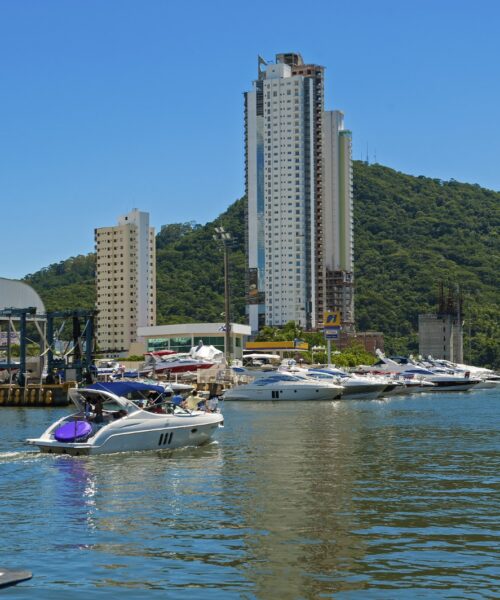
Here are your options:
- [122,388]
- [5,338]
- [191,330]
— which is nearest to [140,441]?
[122,388]

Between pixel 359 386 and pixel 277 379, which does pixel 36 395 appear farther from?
pixel 359 386

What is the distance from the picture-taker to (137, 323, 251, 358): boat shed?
16712cm

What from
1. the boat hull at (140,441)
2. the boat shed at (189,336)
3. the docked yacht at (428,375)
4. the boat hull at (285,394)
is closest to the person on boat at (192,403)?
the boat hull at (140,441)

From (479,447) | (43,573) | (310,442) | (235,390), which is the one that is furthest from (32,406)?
(43,573)

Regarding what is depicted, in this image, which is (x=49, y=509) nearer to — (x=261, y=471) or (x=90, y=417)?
(x=261, y=471)

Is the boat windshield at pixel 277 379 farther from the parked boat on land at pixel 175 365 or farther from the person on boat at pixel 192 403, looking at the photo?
the person on boat at pixel 192 403

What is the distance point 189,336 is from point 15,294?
56146mm

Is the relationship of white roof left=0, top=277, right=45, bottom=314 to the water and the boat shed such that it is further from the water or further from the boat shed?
the water

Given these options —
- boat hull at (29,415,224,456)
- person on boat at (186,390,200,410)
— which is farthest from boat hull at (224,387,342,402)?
boat hull at (29,415,224,456)

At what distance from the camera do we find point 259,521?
24.2 metres

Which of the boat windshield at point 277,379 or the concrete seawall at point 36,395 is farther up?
the boat windshield at point 277,379

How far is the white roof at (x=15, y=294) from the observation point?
374ft

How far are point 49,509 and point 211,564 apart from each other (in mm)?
A: 7940

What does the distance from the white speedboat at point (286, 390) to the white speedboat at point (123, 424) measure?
151 feet
